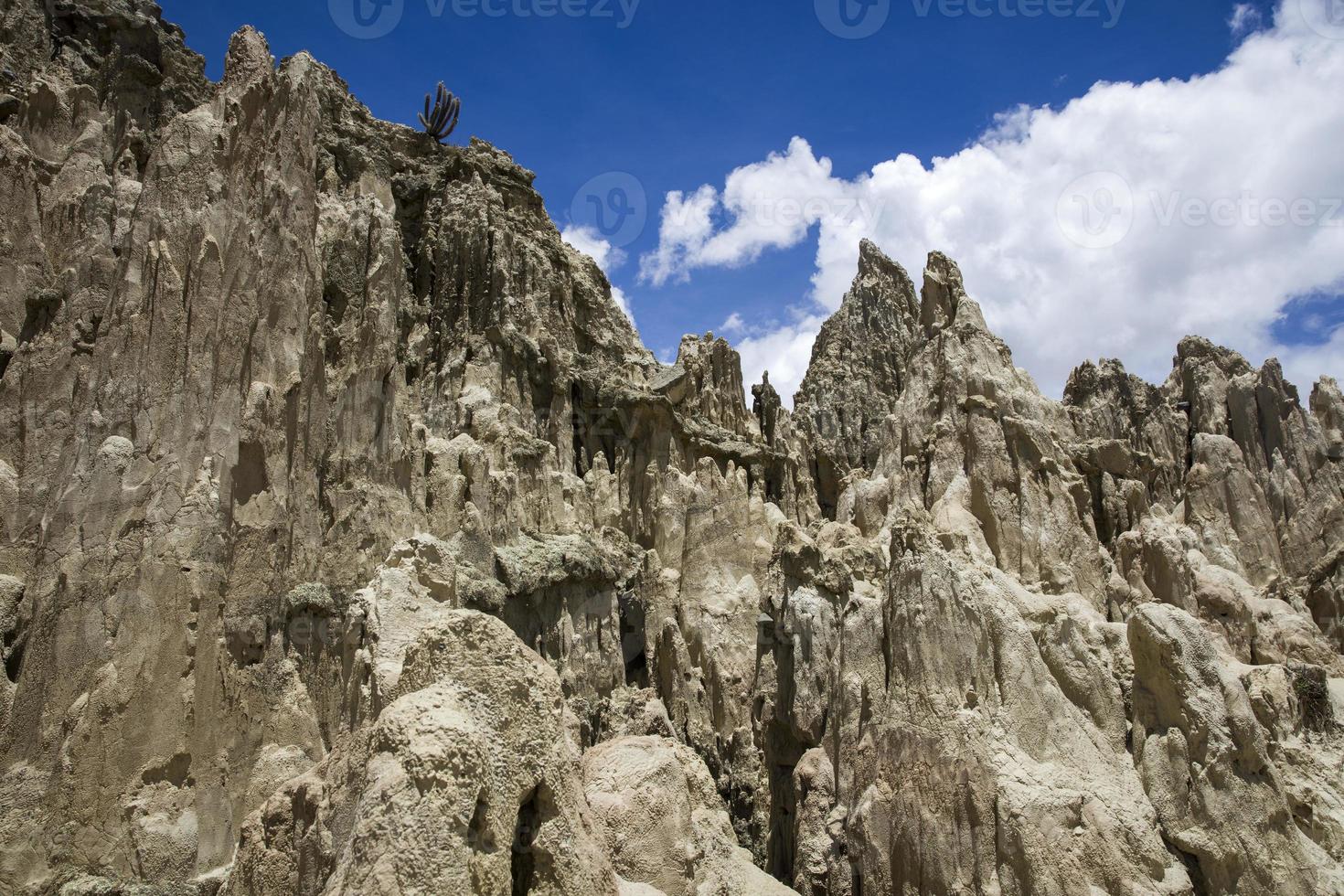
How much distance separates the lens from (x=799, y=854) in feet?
59.5

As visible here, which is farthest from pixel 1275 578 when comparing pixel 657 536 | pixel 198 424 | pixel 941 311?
pixel 198 424

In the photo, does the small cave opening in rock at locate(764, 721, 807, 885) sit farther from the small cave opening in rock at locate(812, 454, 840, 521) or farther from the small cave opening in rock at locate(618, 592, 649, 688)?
the small cave opening in rock at locate(812, 454, 840, 521)

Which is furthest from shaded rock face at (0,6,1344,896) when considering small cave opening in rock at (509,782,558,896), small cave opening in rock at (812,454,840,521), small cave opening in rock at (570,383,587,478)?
small cave opening in rock at (812,454,840,521)

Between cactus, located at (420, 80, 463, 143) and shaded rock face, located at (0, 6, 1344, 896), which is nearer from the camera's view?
shaded rock face, located at (0, 6, 1344, 896)

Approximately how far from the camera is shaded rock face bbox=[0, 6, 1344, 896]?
1238 centimetres

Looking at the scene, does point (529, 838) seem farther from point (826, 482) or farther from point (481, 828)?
point (826, 482)

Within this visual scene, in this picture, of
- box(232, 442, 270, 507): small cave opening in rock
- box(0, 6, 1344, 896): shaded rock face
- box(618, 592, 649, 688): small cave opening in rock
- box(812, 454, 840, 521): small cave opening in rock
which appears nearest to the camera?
box(0, 6, 1344, 896): shaded rock face

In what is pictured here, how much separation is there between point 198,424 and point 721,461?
55.6 feet

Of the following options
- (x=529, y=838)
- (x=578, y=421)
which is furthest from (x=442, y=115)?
(x=529, y=838)

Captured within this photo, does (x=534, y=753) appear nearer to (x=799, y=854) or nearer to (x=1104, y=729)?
(x=799, y=854)

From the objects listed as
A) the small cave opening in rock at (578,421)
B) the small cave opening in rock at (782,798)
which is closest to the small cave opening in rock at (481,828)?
the small cave opening in rock at (782,798)

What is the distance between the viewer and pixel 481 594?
2048cm

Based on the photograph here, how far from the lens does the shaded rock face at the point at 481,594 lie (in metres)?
12.4

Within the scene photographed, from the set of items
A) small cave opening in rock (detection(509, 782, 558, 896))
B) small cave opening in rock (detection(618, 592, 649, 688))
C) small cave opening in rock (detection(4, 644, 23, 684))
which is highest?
small cave opening in rock (detection(618, 592, 649, 688))
